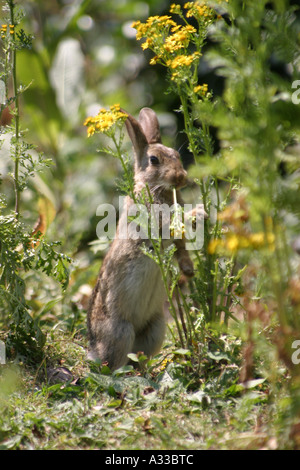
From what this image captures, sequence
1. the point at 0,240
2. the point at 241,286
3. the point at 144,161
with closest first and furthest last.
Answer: the point at 241,286, the point at 0,240, the point at 144,161

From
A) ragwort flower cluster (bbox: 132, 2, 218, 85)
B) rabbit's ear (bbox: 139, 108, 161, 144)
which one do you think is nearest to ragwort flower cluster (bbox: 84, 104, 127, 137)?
ragwort flower cluster (bbox: 132, 2, 218, 85)

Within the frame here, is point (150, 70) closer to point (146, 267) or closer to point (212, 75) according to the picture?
point (212, 75)

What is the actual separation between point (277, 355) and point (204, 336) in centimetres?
123

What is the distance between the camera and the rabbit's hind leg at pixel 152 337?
4.88 metres

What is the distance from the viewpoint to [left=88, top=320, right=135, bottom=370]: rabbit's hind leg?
177 inches

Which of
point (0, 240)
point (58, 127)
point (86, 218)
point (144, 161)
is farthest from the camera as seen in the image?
point (58, 127)

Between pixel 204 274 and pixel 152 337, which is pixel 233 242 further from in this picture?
pixel 152 337

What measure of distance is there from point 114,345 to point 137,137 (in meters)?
1.66

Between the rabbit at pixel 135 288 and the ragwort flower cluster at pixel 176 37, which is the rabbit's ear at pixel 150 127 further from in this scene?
the ragwort flower cluster at pixel 176 37

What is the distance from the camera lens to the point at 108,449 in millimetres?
3068

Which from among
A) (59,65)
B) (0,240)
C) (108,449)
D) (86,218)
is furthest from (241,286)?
(59,65)

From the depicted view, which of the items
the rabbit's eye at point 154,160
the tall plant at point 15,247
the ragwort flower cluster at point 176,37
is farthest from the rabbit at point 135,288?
the ragwort flower cluster at point 176,37

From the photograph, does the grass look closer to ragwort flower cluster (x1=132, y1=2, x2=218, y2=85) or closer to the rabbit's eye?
the rabbit's eye

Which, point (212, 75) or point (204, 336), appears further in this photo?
point (212, 75)
